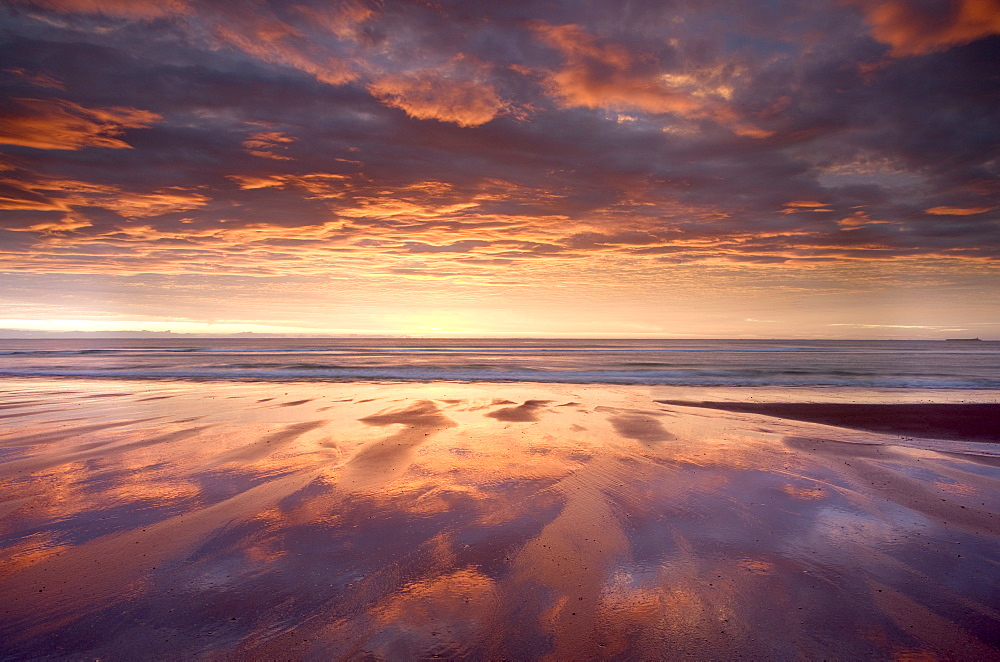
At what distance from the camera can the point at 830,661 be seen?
364 cm

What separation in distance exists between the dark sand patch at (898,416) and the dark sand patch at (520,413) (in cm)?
513

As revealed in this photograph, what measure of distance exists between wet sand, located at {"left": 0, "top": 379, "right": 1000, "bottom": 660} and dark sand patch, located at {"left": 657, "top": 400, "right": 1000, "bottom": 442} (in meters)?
1.00

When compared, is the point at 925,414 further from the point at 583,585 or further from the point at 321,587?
the point at 321,587

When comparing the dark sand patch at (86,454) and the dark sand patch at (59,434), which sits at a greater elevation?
the dark sand patch at (86,454)

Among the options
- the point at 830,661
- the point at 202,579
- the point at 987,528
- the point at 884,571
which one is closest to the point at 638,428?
the point at 987,528

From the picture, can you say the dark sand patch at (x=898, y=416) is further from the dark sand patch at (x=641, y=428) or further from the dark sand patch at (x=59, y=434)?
the dark sand patch at (x=59, y=434)

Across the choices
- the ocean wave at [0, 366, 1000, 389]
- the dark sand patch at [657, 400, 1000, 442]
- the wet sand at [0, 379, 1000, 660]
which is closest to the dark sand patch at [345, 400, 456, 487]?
the wet sand at [0, 379, 1000, 660]

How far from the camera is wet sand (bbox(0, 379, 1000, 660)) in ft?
12.8

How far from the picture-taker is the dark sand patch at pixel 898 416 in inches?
512

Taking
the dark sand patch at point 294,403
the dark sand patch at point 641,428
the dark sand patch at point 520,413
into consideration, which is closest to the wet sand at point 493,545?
the dark sand patch at point 641,428

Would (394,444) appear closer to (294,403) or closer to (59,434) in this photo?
(59,434)

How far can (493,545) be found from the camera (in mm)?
5562

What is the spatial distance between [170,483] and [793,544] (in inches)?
332

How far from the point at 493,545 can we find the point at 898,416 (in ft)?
50.8
